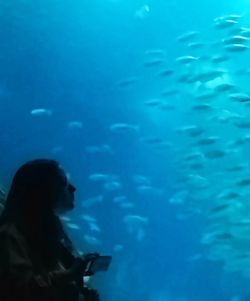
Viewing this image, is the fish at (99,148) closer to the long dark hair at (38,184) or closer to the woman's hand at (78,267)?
the long dark hair at (38,184)

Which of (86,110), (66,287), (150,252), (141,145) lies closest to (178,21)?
(86,110)

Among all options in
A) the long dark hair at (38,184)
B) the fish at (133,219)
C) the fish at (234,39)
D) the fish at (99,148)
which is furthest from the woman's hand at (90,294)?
the fish at (133,219)

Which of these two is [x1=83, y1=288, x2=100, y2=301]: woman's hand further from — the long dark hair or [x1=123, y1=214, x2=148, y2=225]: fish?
[x1=123, y1=214, x2=148, y2=225]: fish

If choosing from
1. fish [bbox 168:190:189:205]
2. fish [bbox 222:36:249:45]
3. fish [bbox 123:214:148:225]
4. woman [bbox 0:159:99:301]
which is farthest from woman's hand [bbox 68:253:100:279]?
fish [bbox 168:190:189:205]

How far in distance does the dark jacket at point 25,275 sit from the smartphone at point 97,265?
11 centimetres

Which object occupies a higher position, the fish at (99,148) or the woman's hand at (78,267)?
the fish at (99,148)

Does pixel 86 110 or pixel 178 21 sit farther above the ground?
pixel 178 21

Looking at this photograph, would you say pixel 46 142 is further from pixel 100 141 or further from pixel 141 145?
pixel 141 145

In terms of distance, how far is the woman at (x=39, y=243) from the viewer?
2039 millimetres

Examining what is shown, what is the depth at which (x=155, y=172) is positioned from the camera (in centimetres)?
2995

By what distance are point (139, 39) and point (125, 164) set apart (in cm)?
855

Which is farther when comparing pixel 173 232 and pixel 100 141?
pixel 173 232

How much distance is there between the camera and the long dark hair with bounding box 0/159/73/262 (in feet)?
7.54

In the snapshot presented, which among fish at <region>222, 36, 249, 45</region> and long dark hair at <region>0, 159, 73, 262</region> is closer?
long dark hair at <region>0, 159, 73, 262</region>
